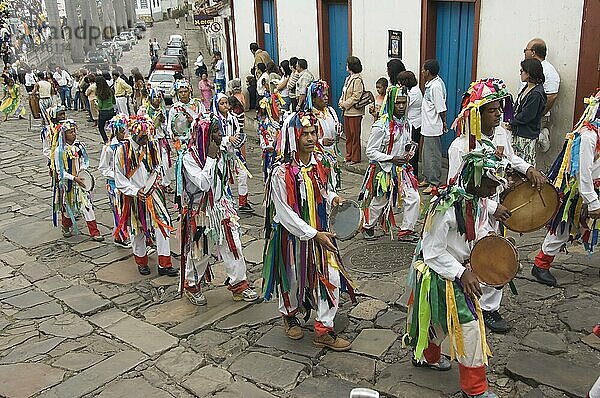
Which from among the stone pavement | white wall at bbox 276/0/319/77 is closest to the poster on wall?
white wall at bbox 276/0/319/77

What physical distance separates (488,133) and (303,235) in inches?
63.1

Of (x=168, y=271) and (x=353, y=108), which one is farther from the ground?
(x=353, y=108)

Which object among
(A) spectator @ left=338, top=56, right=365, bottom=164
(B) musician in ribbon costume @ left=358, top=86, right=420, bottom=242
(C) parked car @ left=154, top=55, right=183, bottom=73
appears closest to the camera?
(B) musician in ribbon costume @ left=358, top=86, right=420, bottom=242

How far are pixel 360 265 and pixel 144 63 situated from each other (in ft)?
70.7

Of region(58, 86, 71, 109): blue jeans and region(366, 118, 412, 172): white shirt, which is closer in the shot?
region(366, 118, 412, 172): white shirt

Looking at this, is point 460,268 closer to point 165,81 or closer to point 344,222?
point 344,222

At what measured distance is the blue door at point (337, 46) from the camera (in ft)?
39.8

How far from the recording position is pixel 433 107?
8695 mm

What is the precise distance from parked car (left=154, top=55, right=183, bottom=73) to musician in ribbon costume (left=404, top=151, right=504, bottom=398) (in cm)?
2045

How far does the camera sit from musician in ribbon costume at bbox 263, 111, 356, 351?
15.5ft

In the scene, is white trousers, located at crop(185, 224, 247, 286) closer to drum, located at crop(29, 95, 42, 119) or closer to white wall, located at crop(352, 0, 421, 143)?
white wall, located at crop(352, 0, 421, 143)

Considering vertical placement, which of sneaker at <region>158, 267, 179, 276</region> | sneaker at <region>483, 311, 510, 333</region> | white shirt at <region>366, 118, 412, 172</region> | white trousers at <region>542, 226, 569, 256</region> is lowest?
sneaker at <region>158, 267, 179, 276</region>

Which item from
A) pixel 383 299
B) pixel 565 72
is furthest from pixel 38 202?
pixel 565 72

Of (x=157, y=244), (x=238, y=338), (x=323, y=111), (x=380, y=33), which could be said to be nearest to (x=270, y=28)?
(x=380, y=33)
